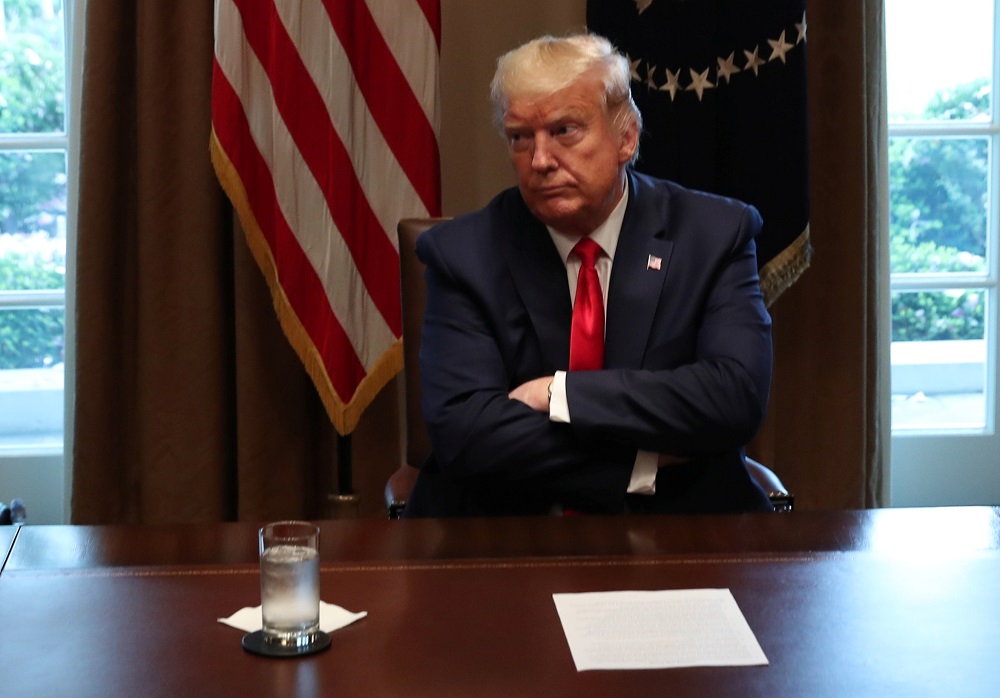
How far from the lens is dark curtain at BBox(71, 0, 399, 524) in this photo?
303 centimetres

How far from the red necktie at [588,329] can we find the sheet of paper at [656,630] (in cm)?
78

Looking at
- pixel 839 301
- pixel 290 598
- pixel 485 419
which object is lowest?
pixel 290 598

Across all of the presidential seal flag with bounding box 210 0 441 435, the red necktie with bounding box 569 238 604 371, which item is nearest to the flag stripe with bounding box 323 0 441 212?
the presidential seal flag with bounding box 210 0 441 435

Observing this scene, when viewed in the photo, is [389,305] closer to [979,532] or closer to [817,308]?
[817,308]

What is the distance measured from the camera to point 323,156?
2.95 m

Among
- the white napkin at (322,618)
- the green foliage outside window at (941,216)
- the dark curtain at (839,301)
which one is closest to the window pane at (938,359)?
the green foliage outside window at (941,216)

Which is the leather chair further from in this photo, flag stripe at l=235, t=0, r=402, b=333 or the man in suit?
flag stripe at l=235, t=0, r=402, b=333

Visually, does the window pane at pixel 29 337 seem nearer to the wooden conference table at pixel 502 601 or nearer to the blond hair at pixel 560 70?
the blond hair at pixel 560 70

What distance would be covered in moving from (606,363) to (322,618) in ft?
3.12

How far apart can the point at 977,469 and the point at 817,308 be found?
839 millimetres

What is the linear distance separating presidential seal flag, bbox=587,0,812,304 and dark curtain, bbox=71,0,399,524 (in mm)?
1047

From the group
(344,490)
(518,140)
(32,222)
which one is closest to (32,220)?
(32,222)

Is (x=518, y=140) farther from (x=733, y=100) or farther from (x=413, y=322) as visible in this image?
(x=733, y=100)

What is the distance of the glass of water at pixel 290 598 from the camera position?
1.20 metres
